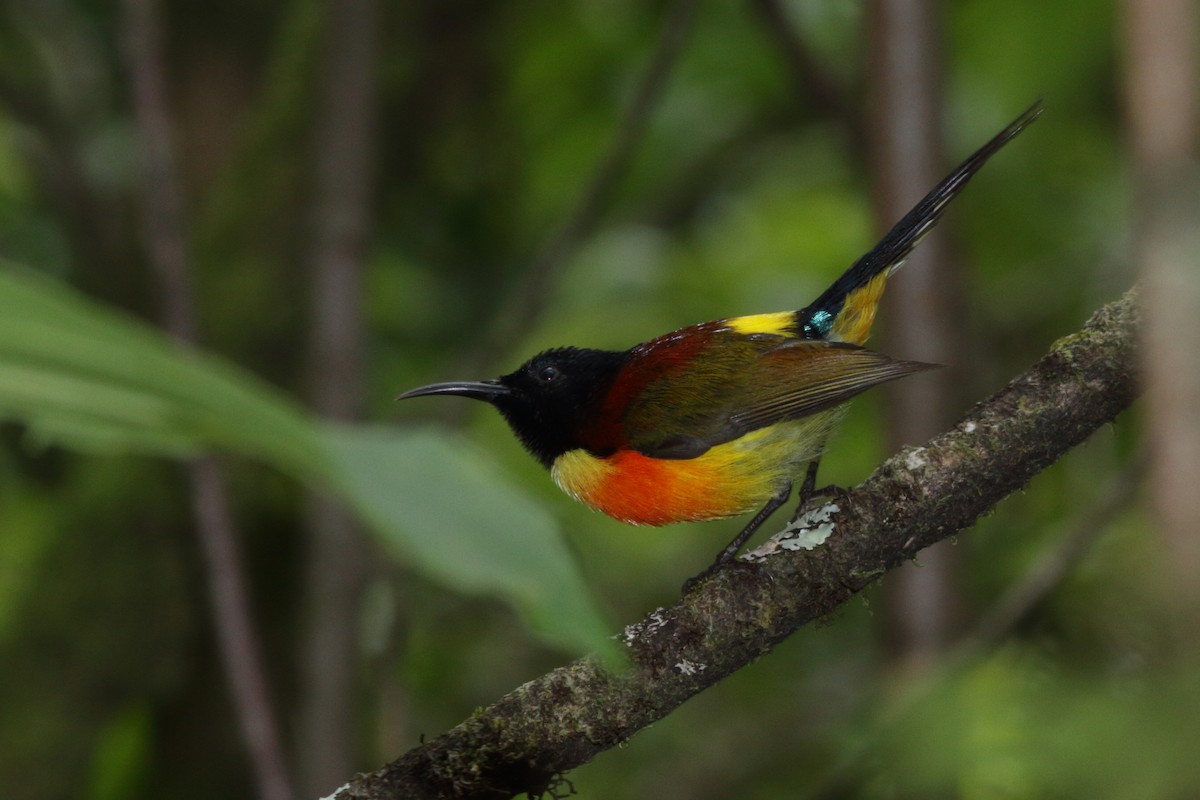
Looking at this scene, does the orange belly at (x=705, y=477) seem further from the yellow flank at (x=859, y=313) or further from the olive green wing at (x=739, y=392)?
the yellow flank at (x=859, y=313)

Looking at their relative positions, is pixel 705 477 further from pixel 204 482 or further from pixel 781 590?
pixel 204 482

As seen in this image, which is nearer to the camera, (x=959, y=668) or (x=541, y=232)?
(x=959, y=668)

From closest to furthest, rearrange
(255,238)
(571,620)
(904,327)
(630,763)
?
(571,620)
(904,327)
(255,238)
(630,763)

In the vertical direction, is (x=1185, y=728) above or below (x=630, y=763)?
below

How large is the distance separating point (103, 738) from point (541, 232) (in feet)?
11.3

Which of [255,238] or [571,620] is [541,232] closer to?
[255,238]

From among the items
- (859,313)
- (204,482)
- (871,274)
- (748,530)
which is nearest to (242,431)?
(748,530)

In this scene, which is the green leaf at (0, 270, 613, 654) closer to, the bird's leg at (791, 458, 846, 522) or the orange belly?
the bird's leg at (791, 458, 846, 522)

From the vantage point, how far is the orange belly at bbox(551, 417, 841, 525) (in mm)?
3438

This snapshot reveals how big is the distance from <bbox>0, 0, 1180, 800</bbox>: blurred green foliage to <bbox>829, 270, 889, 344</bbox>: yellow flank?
0.18 m

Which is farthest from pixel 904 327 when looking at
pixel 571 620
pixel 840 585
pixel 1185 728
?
pixel 571 620

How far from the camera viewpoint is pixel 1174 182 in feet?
3.69

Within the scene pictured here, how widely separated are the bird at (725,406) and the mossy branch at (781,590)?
701 millimetres

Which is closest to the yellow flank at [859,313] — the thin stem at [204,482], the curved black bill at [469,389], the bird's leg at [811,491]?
the bird's leg at [811,491]
